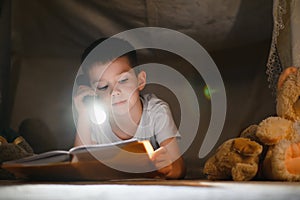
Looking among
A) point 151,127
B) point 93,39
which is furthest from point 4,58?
point 151,127

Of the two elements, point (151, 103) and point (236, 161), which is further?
point (151, 103)

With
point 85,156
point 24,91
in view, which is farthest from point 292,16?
point 24,91

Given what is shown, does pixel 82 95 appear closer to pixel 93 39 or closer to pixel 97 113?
pixel 97 113

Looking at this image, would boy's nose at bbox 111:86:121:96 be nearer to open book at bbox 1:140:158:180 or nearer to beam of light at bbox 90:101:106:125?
→ beam of light at bbox 90:101:106:125

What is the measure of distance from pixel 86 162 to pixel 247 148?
24cm

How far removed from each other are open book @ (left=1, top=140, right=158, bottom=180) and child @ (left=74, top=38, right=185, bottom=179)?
7.9 inches

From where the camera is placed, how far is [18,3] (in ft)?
3.72

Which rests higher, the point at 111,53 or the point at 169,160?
the point at 111,53

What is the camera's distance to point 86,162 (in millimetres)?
654

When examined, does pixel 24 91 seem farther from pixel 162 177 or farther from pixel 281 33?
pixel 281 33

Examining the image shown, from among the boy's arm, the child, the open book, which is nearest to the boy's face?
the child

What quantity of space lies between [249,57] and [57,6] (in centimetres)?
47

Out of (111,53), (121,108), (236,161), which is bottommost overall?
(236,161)

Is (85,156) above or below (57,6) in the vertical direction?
below
